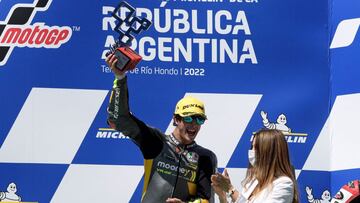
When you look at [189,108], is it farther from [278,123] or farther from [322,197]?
[322,197]

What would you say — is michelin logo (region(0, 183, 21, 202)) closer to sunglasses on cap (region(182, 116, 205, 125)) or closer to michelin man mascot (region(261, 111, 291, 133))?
sunglasses on cap (region(182, 116, 205, 125))

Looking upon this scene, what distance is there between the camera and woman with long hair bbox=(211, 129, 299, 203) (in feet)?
10.2

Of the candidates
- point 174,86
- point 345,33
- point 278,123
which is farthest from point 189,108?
point 345,33

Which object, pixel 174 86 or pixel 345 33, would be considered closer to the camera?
pixel 174 86

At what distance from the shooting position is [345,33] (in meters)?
4.47

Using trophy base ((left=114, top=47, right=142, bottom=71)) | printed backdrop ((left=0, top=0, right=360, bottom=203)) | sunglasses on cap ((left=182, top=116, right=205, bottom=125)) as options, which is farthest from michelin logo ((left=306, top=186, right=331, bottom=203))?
trophy base ((left=114, top=47, right=142, bottom=71))

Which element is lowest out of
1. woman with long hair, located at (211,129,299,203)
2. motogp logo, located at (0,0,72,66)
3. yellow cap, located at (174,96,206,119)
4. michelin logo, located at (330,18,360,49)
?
woman with long hair, located at (211,129,299,203)

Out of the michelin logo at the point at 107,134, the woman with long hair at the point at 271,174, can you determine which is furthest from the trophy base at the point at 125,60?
the michelin logo at the point at 107,134

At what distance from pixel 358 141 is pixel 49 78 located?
72.8 inches

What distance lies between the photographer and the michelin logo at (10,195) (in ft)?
13.3

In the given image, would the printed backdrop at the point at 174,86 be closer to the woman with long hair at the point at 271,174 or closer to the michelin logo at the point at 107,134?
the michelin logo at the point at 107,134

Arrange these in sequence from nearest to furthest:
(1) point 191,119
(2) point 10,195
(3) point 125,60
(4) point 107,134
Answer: (3) point 125,60, (1) point 191,119, (2) point 10,195, (4) point 107,134

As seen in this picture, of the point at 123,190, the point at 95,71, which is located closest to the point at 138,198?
the point at 123,190

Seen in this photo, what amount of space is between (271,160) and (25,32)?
169 cm
